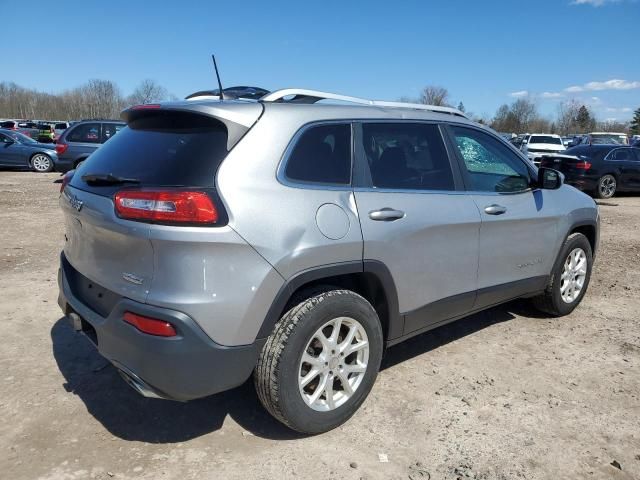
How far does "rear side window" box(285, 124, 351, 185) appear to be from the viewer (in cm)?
269

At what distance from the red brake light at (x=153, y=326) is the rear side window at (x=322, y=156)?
0.93 metres

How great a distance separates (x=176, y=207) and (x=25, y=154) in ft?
59.4

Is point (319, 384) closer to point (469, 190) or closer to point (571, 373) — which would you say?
point (469, 190)

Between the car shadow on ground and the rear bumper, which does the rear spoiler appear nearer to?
the rear bumper

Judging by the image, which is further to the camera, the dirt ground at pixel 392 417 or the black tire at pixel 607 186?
the black tire at pixel 607 186

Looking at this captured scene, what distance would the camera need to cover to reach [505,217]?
12.5 ft

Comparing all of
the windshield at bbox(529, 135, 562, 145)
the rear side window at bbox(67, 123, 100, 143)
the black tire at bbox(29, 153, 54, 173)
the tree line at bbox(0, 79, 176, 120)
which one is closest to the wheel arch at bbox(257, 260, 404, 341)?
the rear side window at bbox(67, 123, 100, 143)

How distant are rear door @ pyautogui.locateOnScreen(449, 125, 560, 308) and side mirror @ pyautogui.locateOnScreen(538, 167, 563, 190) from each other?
0.07m

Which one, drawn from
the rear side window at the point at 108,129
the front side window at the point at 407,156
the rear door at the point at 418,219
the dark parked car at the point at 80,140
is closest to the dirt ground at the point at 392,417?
the rear door at the point at 418,219

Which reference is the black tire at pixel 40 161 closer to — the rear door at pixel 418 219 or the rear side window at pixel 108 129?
the rear side window at pixel 108 129

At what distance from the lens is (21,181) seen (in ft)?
48.6

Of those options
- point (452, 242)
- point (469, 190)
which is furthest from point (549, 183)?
point (452, 242)

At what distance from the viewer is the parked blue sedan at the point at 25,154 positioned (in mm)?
17406

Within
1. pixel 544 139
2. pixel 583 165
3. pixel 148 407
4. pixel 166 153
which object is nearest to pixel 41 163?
pixel 583 165
